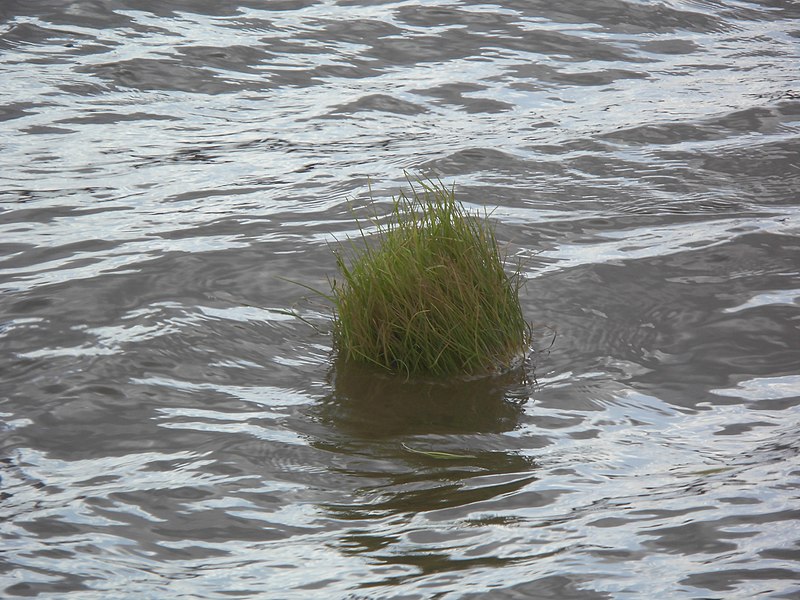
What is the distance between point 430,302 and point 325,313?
989mm

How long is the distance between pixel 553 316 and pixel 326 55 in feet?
18.3

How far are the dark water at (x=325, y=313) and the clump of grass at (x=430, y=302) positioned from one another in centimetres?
17

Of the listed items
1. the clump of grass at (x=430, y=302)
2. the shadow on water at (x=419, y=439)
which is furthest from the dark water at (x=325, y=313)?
the clump of grass at (x=430, y=302)

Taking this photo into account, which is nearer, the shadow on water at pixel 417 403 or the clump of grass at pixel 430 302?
the shadow on water at pixel 417 403

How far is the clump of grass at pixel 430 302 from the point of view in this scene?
15.4 ft

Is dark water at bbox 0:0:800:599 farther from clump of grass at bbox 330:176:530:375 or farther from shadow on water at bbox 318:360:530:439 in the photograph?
clump of grass at bbox 330:176:530:375

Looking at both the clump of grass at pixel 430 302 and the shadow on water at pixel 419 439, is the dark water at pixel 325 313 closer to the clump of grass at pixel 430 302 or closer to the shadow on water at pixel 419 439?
the shadow on water at pixel 419 439

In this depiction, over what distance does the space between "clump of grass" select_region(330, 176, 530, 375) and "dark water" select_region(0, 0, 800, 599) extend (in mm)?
173

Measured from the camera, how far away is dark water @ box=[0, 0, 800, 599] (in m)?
3.35

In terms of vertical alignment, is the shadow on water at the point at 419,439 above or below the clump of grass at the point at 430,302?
below

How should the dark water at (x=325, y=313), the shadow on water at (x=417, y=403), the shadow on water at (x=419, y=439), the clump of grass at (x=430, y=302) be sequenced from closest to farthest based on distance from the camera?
the dark water at (x=325, y=313) → the shadow on water at (x=419, y=439) → the shadow on water at (x=417, y=403) → the clump of grass at (x=430, y=302)

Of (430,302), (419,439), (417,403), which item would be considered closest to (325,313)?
(430,302)

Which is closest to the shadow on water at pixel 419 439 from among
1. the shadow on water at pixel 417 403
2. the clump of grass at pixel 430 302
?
the shadow on water at pixel 417 403

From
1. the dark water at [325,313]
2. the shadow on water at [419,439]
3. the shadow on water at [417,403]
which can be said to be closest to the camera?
the dark water at [325,313]
